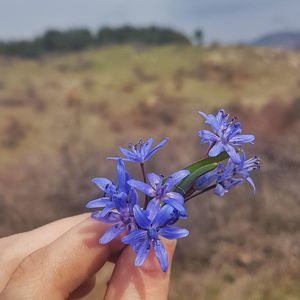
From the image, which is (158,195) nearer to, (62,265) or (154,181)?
(154,181)

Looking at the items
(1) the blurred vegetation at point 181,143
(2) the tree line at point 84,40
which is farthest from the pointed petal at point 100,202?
(2) the tree line at point 84,40

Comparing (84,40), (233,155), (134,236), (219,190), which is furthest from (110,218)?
(84,40)

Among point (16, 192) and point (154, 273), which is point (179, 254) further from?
point (154, 273)

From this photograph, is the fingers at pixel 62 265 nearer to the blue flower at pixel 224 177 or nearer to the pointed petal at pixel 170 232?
the pointed petal at pixel 170 232

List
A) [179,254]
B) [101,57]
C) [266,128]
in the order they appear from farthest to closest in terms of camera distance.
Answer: [101,57] → [266,128] → [179,254]

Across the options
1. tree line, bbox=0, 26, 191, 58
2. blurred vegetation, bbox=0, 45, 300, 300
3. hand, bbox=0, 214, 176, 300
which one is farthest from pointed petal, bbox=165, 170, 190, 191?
tree line, bbox=0, 26, 191, 58

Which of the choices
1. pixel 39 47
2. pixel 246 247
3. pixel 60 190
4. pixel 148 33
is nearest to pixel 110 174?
pixel 60 190
